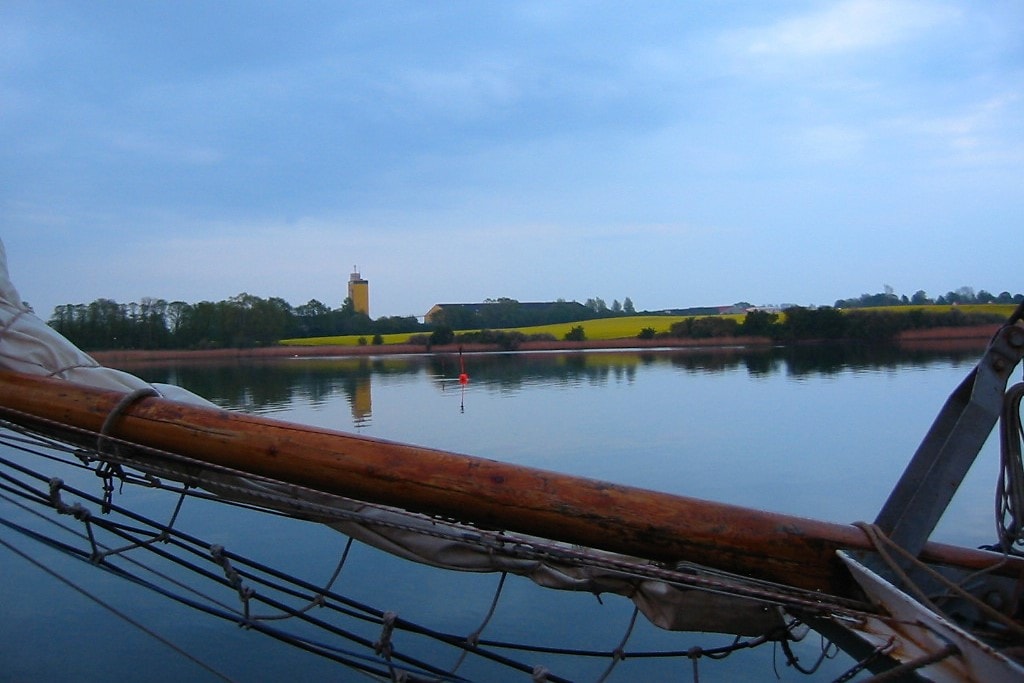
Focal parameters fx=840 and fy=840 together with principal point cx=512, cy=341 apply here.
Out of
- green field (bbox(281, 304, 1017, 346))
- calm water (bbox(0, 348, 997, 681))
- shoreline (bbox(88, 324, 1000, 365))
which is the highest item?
green field (bbox(281, 304, 1017, 346))

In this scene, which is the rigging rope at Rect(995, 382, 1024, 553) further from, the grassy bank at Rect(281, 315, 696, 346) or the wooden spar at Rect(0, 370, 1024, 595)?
the grassy bank at Rect(281, 315, 696, 346)

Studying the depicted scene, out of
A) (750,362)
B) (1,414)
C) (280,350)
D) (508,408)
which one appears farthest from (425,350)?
(1,414)

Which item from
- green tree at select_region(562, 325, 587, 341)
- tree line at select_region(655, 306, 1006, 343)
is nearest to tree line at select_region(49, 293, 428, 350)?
green tree at select_region(562, 325, 587, 341)

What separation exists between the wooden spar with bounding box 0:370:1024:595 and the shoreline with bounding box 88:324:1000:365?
9384mm

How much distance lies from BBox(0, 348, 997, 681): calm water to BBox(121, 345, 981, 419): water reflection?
30 centimetres

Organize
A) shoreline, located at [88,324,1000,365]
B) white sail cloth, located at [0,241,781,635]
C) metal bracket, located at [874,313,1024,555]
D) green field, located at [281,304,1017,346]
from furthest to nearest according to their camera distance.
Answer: green field, located at [281,304,1017,346] < shoreline, located at [88,324,1000,365] < white sail cloth, located at [0,241,781,635] < metal bracket, located at [874,313,1024,555]

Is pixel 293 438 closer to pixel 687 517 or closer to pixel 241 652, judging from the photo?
pixel 687 517

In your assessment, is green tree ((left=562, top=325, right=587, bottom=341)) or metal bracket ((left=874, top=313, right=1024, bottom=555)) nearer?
metal bracket ((left=874, top=313, right=1024, bottom=555))

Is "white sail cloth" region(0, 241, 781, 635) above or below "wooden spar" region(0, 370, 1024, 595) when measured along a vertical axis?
below

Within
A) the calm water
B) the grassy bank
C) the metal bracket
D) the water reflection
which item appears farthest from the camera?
the grassy bank

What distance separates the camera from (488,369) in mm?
39938

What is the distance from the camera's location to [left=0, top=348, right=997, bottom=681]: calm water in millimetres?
6246

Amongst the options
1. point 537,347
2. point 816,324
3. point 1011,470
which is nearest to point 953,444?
point 1011,470

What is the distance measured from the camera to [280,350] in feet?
108
